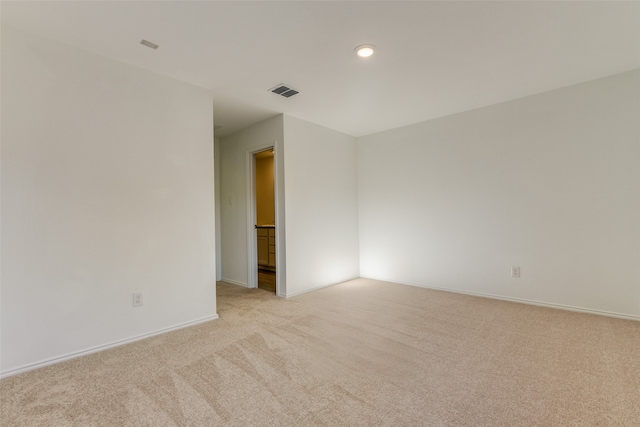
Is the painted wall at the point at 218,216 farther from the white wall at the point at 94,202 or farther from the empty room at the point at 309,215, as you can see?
the white wall at the point at 94,202

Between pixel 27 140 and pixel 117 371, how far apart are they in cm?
174

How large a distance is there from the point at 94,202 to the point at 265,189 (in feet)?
14.0

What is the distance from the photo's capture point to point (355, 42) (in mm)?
2215

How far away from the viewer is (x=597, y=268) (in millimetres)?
2967

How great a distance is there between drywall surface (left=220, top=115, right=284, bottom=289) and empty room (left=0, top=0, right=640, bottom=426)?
138 mm

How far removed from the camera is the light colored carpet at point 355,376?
1.54 metres

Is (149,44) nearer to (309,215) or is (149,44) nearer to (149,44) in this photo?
(149,44)

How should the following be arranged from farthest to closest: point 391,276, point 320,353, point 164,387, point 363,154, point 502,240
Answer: point 363,154, point 391,276, point 502,240, point 320,353, point 164,387

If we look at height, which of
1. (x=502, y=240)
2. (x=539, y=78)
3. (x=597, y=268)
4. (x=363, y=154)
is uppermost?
(x=539, y=78)

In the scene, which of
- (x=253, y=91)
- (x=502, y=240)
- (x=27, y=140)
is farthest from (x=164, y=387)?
(x=502, y=240)

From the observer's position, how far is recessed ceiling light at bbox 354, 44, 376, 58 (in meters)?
2.26

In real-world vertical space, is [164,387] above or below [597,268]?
below

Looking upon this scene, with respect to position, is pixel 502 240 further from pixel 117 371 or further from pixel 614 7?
pixel 117 371

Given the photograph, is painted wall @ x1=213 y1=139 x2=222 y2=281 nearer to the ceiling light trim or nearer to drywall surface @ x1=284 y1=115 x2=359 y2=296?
drywall surface @ x1=284 y1=115 x2=359 y2=296
